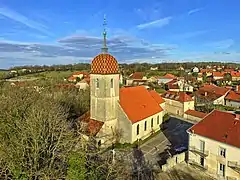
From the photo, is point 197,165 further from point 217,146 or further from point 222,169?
point 217,146

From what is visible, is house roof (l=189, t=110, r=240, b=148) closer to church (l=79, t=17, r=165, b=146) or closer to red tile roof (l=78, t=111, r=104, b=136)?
church (l=79, t=17, r=165, b=146)

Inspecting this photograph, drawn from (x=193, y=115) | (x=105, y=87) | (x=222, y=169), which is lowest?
(x=222, y=169)

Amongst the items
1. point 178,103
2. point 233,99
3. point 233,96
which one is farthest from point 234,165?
point 233,96

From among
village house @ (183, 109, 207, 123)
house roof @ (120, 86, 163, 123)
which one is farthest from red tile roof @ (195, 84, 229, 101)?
house roof @ (120, 86, 163, 123)

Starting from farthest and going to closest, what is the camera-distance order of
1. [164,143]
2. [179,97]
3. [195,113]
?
[179,97], [195,113], [164,143]

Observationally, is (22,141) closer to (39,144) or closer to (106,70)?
(39,144)

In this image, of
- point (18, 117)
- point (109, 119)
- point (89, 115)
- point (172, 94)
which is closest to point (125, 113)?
point (109, 119)
